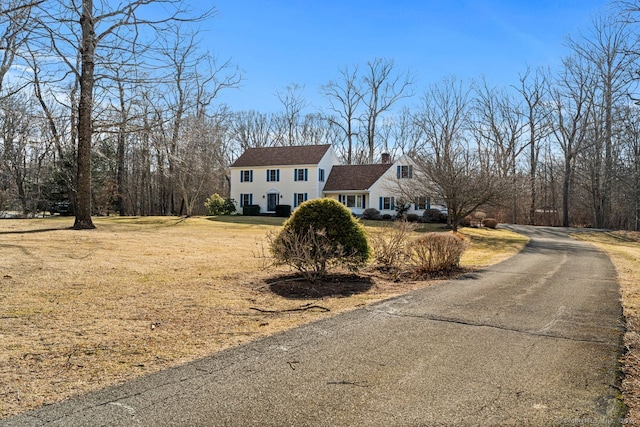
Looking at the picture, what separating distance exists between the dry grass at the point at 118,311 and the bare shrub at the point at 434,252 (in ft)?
5.42

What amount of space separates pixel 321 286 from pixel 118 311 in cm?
411

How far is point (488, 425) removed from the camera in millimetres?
3207

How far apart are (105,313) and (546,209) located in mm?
52489

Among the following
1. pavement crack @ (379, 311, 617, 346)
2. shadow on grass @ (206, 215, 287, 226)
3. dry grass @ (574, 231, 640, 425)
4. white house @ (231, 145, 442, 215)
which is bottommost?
dry grass @ (574, 231, 640, 425)

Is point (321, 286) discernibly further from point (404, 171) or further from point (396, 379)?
point (404, 171)

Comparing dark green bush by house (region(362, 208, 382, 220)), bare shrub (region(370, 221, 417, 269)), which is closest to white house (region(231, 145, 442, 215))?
dark green bush by house (region(362, 208, 382, 220))

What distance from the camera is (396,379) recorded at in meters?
4.04

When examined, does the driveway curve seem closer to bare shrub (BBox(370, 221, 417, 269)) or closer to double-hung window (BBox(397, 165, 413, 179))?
bare shrub (BBox(370, 221, 417, 269))

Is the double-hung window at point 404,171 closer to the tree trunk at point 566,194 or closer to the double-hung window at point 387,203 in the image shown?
the double-hung window at point 387,203

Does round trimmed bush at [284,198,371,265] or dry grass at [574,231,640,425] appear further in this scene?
round trimmed bush at [284,198,371,265]

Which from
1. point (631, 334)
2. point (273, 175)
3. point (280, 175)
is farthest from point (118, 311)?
point (273, 175)

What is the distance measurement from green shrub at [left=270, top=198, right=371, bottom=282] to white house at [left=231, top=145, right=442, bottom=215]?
26.9 m

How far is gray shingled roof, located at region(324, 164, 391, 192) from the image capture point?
1499 inches

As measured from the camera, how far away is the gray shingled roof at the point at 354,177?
38062 mm
